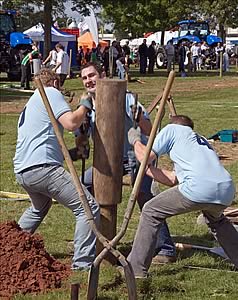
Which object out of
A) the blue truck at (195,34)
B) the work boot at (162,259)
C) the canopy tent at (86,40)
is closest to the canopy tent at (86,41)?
Result: the canopy tent at (86,40)

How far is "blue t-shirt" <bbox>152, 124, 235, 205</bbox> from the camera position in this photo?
5.57 meters

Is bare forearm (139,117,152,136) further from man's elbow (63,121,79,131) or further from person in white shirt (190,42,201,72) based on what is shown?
person in white shirt (190,42,201,72)

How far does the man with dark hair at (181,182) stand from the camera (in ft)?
18.3

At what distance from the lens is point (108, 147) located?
5.93 metres

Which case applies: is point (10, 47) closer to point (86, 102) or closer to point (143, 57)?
point (143, 57)

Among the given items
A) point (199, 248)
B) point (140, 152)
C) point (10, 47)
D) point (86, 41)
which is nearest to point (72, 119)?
point (140, 152)

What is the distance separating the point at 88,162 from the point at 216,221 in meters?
5.85

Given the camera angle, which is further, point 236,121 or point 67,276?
point 236,121

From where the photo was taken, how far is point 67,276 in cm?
601

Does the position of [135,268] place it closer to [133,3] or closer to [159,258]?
[159,258]

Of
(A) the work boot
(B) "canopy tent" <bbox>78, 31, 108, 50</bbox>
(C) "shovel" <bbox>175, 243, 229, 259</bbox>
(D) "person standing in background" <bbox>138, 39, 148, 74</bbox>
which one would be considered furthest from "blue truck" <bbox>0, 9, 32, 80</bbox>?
(A) the work boot

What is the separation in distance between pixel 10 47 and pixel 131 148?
2829 centimetres

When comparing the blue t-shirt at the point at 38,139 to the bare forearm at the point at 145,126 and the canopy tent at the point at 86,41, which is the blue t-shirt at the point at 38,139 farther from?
the canopy tent at the point at 86,41

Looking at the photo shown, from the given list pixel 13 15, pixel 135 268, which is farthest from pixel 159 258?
pixel 13 15
